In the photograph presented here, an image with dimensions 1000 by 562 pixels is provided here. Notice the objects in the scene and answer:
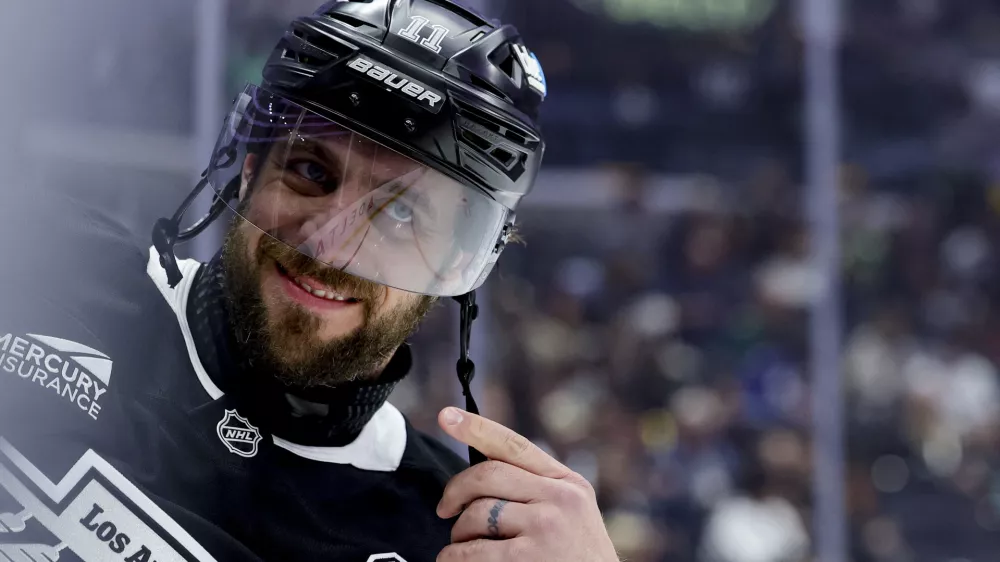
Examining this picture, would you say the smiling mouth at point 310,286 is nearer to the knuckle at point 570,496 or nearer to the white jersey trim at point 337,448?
the white jersey trim at point 337,448

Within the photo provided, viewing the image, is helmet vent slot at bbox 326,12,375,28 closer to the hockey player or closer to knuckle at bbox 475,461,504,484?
the hockey player

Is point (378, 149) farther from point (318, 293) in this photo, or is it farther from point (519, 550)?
point (519, 550)

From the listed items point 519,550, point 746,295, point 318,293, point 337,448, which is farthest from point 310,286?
point 746,295

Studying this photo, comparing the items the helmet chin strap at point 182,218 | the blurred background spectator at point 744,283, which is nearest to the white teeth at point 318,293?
the helmet chin strap at point 182,218

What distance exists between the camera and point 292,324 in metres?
1.02

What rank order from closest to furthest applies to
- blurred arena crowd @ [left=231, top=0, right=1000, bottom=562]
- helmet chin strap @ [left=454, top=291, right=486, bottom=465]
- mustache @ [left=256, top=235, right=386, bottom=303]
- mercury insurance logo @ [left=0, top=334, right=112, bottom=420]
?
1. mercury insurance logo @ [left=0, top=334, right=112, bottom=420]
2. mustache @ [left=256, top=235, right=386, bottom=303]
3. helmet chin strap @ [left=454, top=291, right=486, bottom=465]
4. blurred arena crowd @ [left=231, top=0, right=1000, bottom=562]

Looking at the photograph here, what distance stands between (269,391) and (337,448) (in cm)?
12

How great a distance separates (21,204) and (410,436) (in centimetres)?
79

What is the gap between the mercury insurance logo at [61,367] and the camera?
65 centimetres

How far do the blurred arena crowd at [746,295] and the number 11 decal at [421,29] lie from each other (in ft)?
9.14

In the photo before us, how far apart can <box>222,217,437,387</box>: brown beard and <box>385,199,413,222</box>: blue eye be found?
0.24 feet

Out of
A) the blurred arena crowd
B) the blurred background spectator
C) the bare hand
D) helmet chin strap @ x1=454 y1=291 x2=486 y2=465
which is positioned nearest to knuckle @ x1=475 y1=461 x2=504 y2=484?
the bare hand

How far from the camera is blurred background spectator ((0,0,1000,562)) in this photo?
4074 mm

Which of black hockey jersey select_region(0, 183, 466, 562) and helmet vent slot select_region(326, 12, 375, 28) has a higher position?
helmet vent slot select_region(326, 12, 375, 28)
